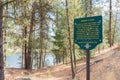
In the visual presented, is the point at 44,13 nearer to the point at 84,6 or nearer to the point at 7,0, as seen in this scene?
the point at 84,6

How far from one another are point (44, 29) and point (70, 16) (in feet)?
24.0

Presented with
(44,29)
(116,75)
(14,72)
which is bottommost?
(14,72)

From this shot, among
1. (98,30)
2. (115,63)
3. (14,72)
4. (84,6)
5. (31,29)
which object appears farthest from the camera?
(31,29)

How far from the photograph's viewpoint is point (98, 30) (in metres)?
6.46

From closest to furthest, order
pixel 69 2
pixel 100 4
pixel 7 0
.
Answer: pixel 7 0 → pixel 69 2 → pixel 100 4

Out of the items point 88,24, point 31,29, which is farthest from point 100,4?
point 88,24

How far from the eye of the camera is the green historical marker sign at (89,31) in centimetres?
650

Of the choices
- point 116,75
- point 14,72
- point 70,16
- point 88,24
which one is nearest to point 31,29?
point 14,72

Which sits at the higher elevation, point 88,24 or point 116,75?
point 88,24

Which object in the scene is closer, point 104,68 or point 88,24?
point 88,24

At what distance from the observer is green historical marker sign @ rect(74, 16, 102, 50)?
21.3 ft

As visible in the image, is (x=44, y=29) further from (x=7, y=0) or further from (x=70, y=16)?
(x=7, y=0)

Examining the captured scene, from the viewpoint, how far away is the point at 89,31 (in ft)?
21.8

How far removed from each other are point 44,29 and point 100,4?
818 cm
